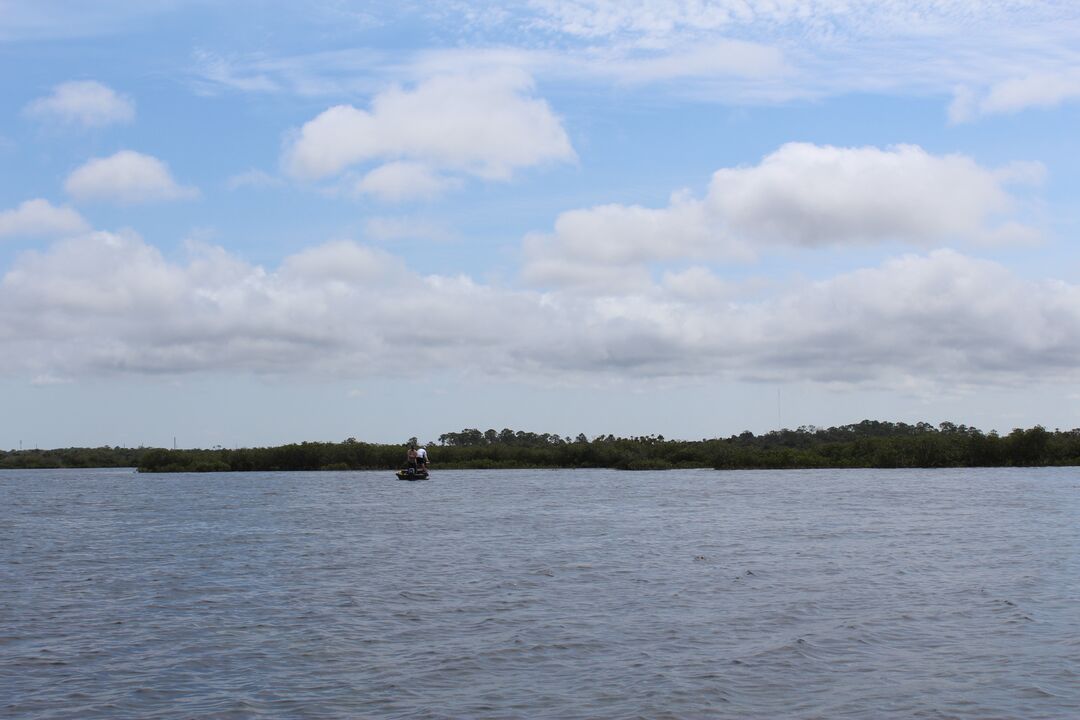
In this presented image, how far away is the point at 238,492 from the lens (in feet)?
278

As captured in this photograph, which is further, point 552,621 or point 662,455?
point 662,455

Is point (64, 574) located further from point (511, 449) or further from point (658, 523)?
point (511, 449)

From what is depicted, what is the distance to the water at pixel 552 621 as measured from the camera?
1442 cm

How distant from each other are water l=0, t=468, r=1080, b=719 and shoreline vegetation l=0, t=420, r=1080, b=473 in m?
87.1

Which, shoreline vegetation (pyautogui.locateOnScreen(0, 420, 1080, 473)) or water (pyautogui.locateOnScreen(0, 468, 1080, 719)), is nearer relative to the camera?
water (pyautogui.locateOnScreen(0, 468, 1080, 719))

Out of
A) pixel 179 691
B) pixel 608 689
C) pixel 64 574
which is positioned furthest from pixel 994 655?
pixel 64 574

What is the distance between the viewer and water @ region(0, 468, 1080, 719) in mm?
14422

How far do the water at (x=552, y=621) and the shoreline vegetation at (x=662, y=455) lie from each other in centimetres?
8714

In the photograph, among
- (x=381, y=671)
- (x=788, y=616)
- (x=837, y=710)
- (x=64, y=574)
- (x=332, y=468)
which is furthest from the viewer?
(x=332, y=468)

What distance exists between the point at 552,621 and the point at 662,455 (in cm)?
12567

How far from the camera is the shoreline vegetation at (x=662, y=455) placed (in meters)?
125

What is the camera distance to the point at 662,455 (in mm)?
144375

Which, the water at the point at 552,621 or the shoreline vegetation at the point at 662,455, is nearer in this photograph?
the water at the point at 552,621

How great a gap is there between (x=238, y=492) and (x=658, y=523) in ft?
165
